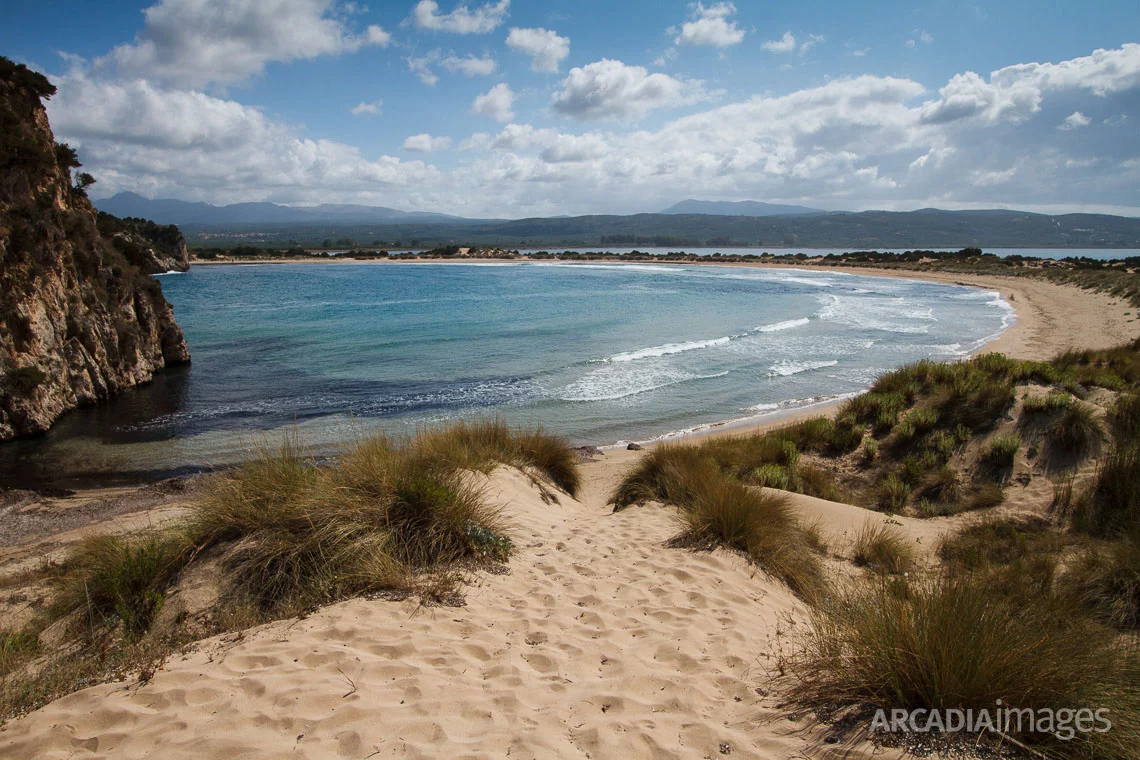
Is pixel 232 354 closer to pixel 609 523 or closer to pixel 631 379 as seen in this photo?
pixel 631 379

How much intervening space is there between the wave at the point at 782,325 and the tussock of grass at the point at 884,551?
23.8 metres

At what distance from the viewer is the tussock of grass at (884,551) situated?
6121mm

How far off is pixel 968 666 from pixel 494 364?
19264 millimetres

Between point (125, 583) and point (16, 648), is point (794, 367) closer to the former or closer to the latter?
point (125, 583)

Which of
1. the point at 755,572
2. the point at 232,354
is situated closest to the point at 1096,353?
the point at 755,572

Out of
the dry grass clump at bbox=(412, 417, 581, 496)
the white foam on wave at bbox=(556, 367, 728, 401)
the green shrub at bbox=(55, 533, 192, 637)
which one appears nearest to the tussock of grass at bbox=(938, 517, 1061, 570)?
the dry grass clump at bbox=(412, 417, 581, 496)

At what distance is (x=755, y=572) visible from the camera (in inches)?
219

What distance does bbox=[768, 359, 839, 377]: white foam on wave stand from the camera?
2019 cm

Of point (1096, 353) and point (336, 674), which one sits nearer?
point (336, 674)

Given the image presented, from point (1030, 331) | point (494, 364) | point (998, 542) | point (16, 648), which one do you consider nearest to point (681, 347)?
point (494, 364)

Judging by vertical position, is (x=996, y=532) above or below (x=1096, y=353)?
below

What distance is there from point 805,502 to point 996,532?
2193 millimetres

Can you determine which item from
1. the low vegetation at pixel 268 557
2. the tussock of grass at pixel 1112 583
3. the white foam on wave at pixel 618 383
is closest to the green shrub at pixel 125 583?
the low vegetation at pixel 268 557

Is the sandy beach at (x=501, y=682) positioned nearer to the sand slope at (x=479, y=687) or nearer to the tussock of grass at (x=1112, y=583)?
the sand slope at (x=479, y=687)
